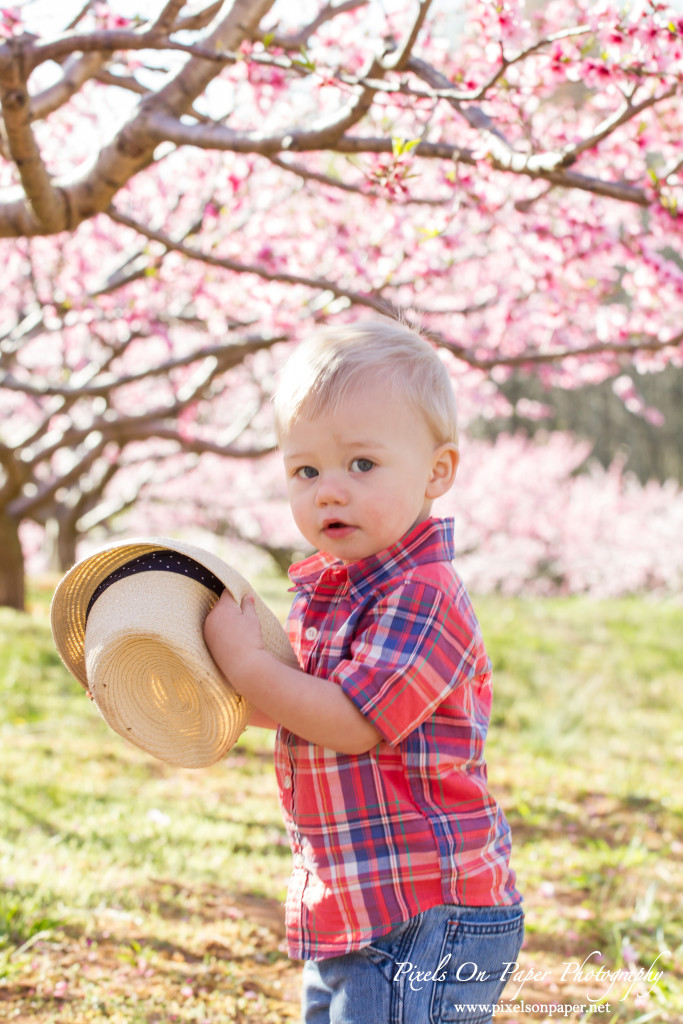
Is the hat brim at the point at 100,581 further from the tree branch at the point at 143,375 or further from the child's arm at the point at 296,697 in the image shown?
the tree branch at the point at 143,375

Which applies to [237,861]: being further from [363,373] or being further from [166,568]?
[363,373]

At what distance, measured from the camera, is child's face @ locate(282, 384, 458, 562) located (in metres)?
1.56

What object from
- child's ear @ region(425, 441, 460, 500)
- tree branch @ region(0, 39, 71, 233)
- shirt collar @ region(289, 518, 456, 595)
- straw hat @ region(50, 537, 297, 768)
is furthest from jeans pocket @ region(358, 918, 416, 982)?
tree branch @ region(0, 39, 71, 233)

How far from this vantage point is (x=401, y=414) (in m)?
1.59

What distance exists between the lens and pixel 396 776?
1558 millimetres

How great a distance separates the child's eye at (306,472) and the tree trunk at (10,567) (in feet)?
24.5

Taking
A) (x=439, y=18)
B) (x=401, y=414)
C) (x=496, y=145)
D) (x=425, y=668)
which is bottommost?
(x=425, y=668)

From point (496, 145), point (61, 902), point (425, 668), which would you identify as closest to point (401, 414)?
point (425, 668)

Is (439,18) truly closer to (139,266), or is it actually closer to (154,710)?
(139,266)

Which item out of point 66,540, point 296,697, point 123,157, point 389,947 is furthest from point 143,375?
point 66,540

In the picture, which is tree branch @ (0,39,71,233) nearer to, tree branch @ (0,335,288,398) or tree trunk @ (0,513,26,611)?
tree branch @ (0,335,288,398)

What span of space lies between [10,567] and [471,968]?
7.71 metres

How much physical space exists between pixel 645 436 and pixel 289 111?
1954 cm

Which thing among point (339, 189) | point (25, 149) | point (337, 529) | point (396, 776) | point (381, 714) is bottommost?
point (396, 776)
